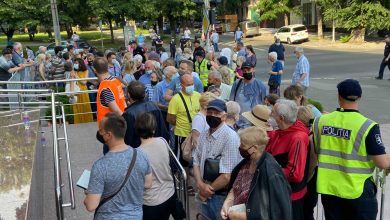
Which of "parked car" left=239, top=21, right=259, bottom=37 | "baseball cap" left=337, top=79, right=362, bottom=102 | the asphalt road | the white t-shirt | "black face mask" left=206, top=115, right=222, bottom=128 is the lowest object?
the asphalt road

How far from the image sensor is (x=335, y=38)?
3991 cm

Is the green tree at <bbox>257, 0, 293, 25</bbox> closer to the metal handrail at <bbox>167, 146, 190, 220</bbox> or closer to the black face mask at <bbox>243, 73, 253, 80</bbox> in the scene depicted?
the black face mask at <bbox>243, 73, 253, 80</bbox>

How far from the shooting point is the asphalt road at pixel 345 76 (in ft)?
42.7

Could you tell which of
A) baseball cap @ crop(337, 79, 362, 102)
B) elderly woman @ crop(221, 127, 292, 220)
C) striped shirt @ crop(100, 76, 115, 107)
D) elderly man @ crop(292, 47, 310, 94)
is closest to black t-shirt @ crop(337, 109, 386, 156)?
baseball cap @ crop(337, 79, 362, 102)

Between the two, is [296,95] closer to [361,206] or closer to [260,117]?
[260,117]

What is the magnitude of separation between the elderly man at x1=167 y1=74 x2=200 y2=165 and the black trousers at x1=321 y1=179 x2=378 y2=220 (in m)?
2.74

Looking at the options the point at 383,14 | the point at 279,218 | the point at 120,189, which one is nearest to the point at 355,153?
the point at 279,218

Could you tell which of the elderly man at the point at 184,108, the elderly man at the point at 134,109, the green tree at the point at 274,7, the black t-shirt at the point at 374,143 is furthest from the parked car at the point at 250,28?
the black t-shirt at the point at 374,143

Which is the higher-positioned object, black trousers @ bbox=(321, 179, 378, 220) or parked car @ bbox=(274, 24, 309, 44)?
parked car @ bbox=(274, 24, 309, 44)

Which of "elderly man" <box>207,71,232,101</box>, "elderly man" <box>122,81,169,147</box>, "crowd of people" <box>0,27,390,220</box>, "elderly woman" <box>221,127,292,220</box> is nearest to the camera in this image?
"elderly woman" <box>221,127,292,220</box>

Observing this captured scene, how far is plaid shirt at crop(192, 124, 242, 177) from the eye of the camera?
4273 mm

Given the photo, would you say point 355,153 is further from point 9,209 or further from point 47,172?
point 47,172

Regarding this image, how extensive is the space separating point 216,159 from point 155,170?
24.1 inches

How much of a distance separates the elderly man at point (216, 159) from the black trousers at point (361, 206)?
104cm
